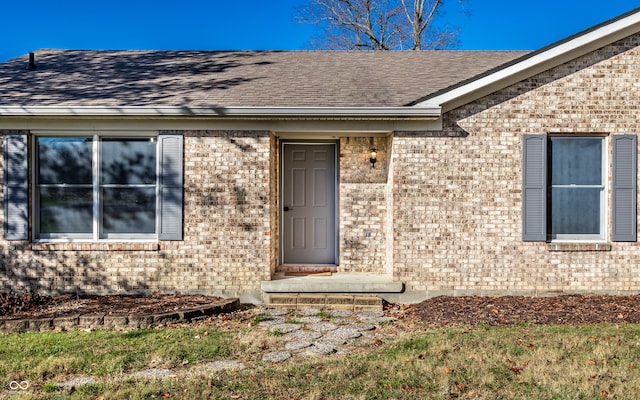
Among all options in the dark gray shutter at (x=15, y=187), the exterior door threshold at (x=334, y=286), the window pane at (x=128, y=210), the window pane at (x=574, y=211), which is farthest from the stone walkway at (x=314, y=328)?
the dark gray shutter at (x=15, y=187)

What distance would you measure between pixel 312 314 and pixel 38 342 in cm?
326

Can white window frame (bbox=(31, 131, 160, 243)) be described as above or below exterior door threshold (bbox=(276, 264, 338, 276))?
above

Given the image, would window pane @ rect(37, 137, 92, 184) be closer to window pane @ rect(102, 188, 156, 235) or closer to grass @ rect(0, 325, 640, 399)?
window pane @ rect(102, 188, 156, 235)

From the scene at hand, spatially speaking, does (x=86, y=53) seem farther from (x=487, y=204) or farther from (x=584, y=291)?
(x=584, y=291)

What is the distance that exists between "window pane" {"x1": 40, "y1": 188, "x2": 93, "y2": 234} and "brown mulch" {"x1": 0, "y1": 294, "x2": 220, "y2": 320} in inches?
41.3

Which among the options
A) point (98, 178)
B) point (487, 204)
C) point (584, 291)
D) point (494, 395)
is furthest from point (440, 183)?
point (98, 178)

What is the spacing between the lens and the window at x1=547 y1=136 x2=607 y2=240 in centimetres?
752

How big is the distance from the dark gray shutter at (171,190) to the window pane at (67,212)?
122 cm

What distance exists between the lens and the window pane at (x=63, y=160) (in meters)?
7.61

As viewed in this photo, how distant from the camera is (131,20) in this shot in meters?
20.4

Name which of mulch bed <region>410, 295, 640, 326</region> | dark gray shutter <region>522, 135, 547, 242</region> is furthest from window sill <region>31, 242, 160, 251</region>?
dark gray shutter <region>522, 135, 547, 242</region>

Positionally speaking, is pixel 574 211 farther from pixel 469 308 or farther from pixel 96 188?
pixel 96 188

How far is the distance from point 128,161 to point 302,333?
3901 millimetres

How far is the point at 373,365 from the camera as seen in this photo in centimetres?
468
